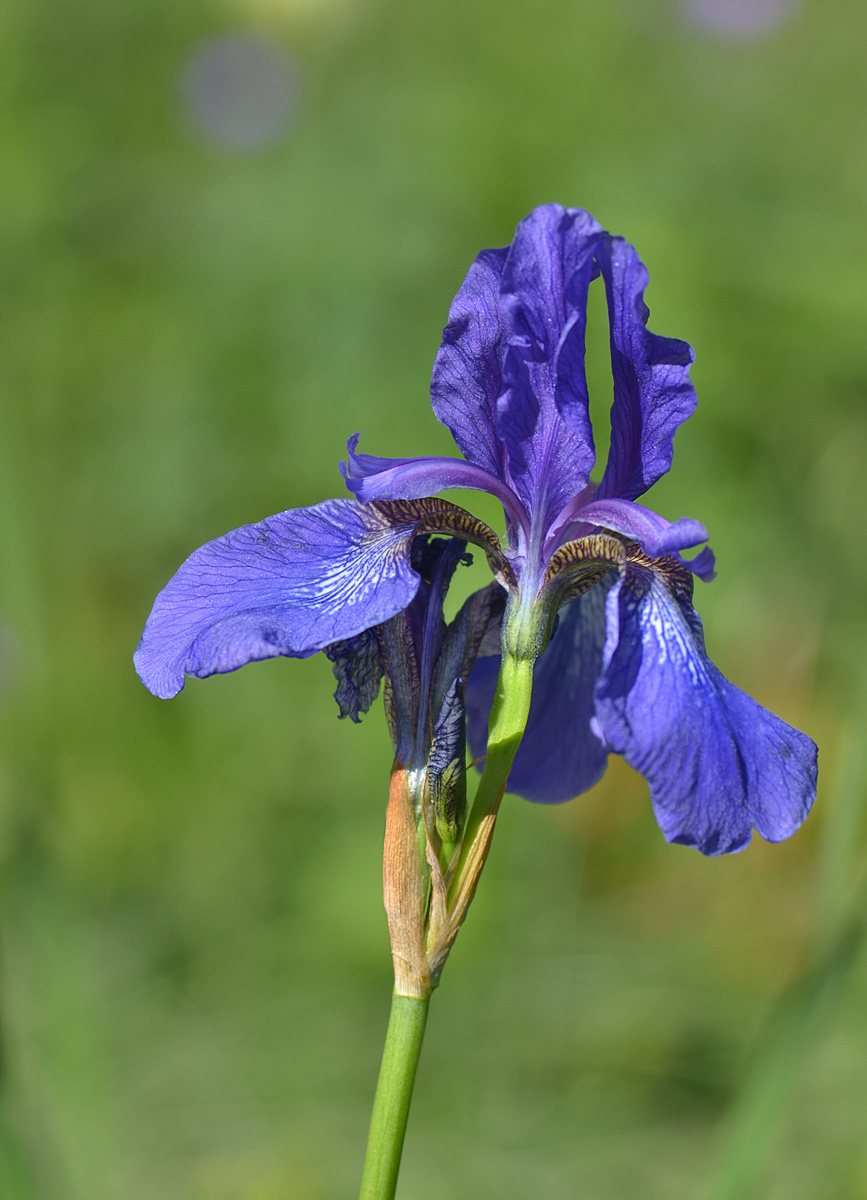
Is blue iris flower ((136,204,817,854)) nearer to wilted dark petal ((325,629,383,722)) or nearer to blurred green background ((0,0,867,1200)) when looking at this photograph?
wilted dark petal ((325,629,383,722))

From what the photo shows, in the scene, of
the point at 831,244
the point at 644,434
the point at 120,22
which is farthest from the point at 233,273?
the point at 644,434

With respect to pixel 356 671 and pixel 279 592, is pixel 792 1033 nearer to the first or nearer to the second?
pixel 356 671

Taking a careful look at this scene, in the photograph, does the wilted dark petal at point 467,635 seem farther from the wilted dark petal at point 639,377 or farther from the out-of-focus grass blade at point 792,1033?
the out-of-focus grass blade at point 792,1033

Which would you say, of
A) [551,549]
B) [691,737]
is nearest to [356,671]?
[551,549]

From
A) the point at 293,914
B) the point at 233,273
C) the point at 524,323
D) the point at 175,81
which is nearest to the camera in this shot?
the point at 524,323

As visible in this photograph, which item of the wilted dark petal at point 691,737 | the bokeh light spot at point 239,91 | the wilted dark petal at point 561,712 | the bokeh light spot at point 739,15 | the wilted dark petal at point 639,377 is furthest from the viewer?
the bokeh light spot at point 739,15

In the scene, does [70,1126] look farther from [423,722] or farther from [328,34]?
[328,34]

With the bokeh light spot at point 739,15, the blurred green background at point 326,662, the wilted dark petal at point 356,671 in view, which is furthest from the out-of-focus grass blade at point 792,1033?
the bokeh light spot at point 739,15
